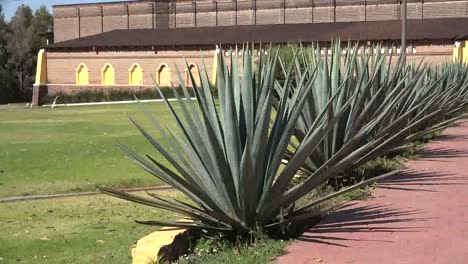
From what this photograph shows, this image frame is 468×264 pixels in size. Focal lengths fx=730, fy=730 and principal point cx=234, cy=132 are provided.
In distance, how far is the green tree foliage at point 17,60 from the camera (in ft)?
269

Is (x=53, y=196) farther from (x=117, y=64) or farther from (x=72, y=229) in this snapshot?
(x=117, y=64)

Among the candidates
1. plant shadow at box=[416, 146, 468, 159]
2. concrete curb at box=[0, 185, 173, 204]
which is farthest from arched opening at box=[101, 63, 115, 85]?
plant shadow at box=[416, 146, 468, 159]

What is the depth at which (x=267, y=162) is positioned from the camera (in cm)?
617

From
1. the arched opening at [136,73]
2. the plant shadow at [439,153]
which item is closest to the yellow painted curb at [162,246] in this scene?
the plant shadow at [439,153]

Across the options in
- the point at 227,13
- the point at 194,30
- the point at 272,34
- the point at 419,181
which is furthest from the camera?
the point at 227,13

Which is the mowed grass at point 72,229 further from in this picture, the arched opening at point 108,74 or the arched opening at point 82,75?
the arched opening at point 82,75

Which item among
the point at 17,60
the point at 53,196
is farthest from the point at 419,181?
the point at 17,60

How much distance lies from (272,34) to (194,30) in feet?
30.1

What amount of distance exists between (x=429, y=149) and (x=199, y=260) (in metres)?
7.54

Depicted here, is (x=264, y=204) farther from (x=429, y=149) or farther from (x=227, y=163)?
(x=429, y=149)

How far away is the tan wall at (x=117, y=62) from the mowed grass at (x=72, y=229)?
138 feet

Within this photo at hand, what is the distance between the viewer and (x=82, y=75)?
2399 inches

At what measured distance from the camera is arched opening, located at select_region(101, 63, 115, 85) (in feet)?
194

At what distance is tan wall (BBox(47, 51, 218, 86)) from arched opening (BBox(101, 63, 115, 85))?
0.30 metres
